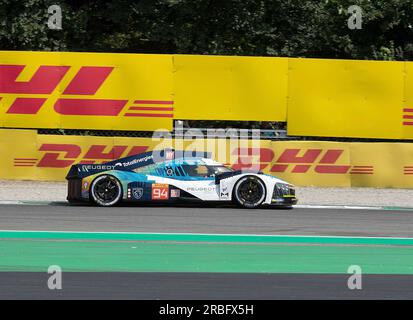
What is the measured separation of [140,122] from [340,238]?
7.24 metres

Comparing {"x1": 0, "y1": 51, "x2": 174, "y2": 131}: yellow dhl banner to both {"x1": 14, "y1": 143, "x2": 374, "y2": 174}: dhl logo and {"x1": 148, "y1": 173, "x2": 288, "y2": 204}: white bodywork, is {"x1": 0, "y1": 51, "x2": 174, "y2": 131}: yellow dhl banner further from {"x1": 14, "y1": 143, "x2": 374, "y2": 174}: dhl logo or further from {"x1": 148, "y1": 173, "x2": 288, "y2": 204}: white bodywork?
{"x1": 148, "y1": 173, "x2": 288, "y2": 204}: white bodywork

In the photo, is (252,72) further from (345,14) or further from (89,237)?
(89,237)

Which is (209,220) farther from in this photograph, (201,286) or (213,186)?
(201,286)

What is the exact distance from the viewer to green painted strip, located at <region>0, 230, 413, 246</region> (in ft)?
39.3

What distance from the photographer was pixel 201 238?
12070mm

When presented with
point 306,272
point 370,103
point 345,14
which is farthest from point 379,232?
point 345,14

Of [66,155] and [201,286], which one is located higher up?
[66,155]

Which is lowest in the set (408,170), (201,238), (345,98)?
(201,238)

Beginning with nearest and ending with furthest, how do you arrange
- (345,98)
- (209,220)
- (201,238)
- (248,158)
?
1. (201,238)
2. (209,220)
3. (248,158)
4. (345,98)

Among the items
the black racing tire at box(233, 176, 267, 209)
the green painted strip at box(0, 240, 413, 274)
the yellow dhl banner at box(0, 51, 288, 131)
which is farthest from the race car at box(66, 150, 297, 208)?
the green painted strip at box(0, 240, 413, 274)

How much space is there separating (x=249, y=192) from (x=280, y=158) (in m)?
2.84

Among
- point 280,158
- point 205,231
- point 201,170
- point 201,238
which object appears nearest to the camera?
point 201,238

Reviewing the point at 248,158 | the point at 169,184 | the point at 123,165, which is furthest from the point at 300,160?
the point at 123,165

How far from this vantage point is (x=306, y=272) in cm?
975
